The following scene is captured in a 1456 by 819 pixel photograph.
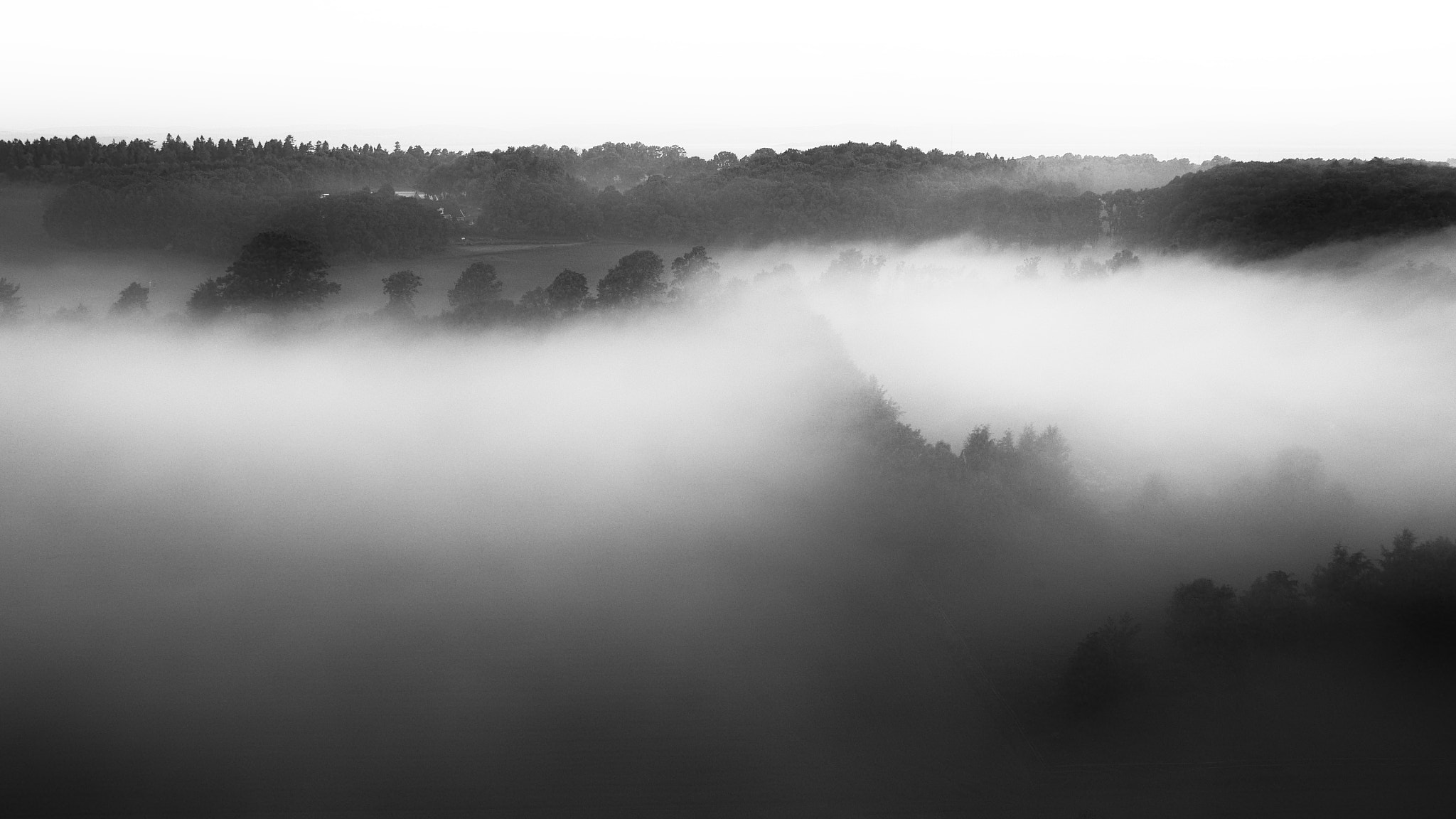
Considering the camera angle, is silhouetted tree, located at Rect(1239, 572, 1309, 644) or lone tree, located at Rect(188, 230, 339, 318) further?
lone tree, located at Rect(188, 230, 339, 318)

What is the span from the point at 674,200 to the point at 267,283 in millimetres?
33091

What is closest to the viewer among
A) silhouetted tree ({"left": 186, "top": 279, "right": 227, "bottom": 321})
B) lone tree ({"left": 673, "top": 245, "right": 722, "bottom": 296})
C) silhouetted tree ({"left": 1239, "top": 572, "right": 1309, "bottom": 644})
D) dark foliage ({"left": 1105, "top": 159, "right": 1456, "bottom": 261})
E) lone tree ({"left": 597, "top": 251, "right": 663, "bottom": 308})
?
silhouetted tree ({"left": 1239, "top": 572, "right": 1309, "bottom": 644})

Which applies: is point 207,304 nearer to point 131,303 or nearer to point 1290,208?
point 131,303

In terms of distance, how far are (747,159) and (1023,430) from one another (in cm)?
5437

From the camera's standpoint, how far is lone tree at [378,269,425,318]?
138 feet

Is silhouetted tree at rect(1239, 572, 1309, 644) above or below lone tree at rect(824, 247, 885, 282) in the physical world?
below

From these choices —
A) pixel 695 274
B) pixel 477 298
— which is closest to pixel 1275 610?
pixel 695 274

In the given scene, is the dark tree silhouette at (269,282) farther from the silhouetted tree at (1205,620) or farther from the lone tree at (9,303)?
the silhouetted tree at (1205,620)

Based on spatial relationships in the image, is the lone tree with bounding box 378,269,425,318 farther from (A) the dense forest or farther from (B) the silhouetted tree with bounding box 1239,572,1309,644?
(B) the silhouetted tree with bounding box 1239,572,1309,644

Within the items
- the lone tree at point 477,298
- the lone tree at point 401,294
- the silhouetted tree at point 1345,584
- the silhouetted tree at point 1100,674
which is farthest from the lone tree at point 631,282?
the silhouetted tree at point 1345,584

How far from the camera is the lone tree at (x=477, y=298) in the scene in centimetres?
4162

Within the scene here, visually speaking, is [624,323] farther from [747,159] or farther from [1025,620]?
[747,159]

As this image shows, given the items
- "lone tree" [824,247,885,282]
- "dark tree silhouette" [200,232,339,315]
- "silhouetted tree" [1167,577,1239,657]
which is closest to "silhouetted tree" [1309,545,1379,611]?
"silhouetted tree" [1167,577,1239,657]

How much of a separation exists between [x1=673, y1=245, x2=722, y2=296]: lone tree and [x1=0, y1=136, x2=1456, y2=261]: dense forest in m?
13.9
